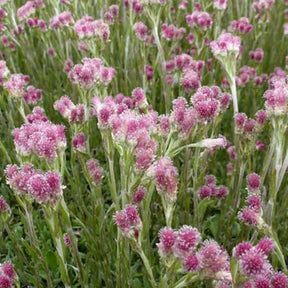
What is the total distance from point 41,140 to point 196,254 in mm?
456

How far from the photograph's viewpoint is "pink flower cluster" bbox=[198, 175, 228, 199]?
148 cm

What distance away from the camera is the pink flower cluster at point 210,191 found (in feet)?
4.85

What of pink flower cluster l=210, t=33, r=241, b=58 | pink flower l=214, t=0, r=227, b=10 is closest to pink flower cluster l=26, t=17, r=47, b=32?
pink flower l=214, t=0, r=227, b=10

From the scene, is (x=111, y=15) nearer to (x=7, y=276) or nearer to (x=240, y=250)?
(x=7, y=276)

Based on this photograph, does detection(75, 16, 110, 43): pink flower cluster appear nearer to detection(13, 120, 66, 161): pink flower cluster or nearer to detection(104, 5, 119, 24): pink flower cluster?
detection(104, 5, 119, 24): pink flower cluster

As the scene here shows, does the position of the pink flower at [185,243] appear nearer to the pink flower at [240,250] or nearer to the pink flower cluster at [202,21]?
the pink flower at [240,250]

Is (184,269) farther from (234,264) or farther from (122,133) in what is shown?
(122,133)

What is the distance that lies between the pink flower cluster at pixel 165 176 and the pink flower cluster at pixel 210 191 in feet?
1.48

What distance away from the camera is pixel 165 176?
3.32ft

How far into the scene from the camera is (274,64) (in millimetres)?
2635

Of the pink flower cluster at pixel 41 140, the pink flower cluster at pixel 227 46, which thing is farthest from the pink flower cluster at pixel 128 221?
the pink flower cluster at pixel 227 46

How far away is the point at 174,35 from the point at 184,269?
150 centimetres

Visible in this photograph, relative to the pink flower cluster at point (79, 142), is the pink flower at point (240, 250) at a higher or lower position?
lower

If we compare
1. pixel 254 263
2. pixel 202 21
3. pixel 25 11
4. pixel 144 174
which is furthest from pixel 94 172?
pixel 25 11
